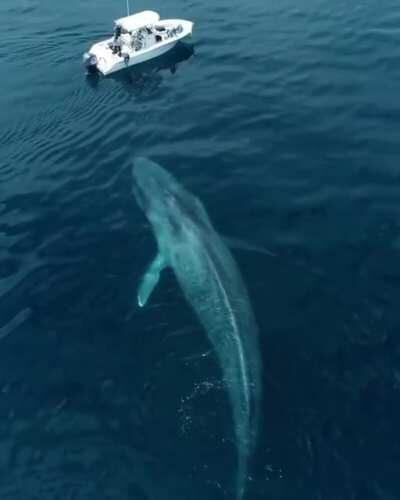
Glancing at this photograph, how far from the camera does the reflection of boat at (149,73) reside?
42188 mm

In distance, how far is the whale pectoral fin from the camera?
854 inches

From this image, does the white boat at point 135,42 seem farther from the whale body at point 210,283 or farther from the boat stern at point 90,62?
the whale body at point 210,283

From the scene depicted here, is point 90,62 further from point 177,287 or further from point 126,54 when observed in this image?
point 177,287

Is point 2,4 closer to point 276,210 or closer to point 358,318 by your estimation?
point 276,210

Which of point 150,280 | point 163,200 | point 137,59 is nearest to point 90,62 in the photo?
point 137,59

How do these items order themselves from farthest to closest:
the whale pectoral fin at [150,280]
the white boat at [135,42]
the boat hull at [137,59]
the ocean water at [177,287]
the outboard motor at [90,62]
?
1. the white boat at [135,42]
2. the boat hull at [137,59]
3. the outboard motor at [90,62]
4. the whale pectoral fin at [150,280]
5. the ocean water at [177,287]

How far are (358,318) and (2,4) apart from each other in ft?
201

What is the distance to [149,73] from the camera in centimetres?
4441

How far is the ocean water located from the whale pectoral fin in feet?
1.92

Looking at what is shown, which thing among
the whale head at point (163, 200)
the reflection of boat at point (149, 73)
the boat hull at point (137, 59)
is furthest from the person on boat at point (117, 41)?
the whale head at point (163, 200)

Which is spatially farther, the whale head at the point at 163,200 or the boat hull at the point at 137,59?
the boat hull at the point at 137,59

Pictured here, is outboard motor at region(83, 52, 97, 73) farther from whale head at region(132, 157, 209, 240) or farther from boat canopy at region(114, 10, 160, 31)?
whale head at region(132, 157, 209, 240)

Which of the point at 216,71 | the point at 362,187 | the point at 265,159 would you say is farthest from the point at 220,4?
the point at 362,187

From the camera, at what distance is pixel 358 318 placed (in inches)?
810
